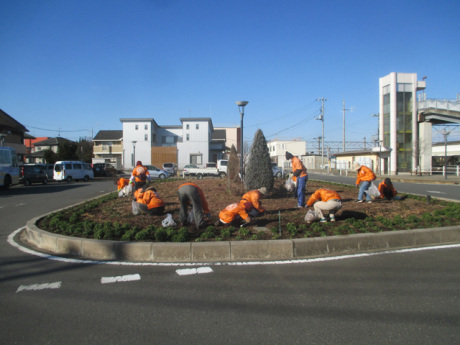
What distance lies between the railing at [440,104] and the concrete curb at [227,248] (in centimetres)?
3433

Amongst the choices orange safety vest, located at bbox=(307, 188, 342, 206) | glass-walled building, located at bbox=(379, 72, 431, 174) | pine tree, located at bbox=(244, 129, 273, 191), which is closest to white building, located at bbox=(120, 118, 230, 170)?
glass-walled building, located at bbox=(379, 72, 431, 174)

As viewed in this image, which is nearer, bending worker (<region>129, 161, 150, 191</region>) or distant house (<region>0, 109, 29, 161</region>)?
bending worker (<region>129, 161, 150, 191</region>)

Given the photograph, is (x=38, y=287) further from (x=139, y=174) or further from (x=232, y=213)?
(x=139, y=174)

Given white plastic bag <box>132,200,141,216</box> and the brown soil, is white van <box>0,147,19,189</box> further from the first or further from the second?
white plastic bag <box>132,200,141,216</box>

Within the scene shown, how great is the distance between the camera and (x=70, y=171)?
2880 centimetres

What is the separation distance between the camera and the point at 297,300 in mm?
3631

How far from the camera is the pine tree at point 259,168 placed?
10891mm

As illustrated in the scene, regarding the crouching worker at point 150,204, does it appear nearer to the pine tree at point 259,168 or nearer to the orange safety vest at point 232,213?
the orange safety vest at point 232,213

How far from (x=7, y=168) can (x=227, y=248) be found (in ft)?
69.6

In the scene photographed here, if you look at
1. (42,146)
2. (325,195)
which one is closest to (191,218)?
(325,195)

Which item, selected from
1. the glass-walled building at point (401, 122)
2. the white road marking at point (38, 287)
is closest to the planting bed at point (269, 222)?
the white road marking at point (38, 287)

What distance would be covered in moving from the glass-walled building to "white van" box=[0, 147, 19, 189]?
3450cm

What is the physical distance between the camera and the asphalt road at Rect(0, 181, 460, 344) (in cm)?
293

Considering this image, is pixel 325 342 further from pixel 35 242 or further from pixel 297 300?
pixel 35 242
